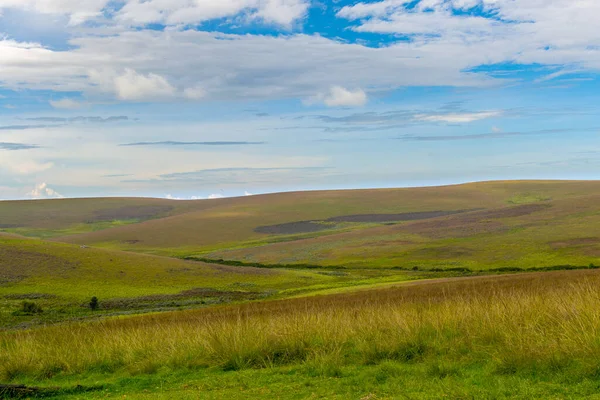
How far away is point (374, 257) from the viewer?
92.9 metres

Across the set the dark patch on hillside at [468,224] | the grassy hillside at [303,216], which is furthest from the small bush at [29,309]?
the grassy hillside at [303,216]

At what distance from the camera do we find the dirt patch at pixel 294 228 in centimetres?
15300

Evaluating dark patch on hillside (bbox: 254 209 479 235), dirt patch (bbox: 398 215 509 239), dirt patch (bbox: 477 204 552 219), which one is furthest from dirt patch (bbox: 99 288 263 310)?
dark patch on hillside (bbox: 254 209 479 235)

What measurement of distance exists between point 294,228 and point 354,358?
5690 inches

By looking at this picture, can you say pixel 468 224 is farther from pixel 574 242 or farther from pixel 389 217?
pixel 389 217

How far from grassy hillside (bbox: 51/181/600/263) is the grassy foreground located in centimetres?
11087

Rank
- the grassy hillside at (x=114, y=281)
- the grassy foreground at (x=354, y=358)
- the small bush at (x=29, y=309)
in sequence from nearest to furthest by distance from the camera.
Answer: the grassy foreground at (x=354, y=358) < the small bush at (x=29, y=309) < the grassy hillside at (x=114, y=281)

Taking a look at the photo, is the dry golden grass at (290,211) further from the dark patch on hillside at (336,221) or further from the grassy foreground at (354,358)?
the grassy foreground at (354,358)

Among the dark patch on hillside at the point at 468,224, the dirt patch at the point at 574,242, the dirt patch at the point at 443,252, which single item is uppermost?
the dark patch on hillside at the point at 468,224

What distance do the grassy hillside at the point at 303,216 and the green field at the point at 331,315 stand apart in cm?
820

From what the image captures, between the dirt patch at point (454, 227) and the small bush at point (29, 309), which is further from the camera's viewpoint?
the dirt patch at point (454, 227)

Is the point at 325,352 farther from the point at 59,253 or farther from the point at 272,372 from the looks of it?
the point at 59,253

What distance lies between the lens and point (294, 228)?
518 feet

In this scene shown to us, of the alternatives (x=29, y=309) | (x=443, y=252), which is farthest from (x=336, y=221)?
(x=29, y=309)
